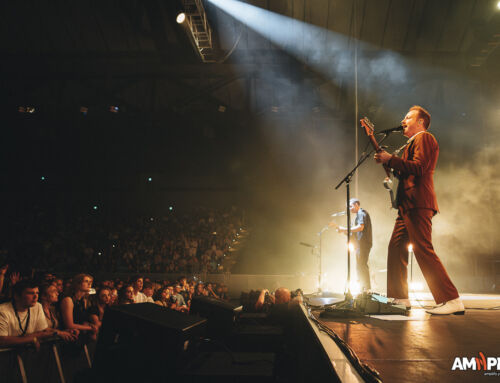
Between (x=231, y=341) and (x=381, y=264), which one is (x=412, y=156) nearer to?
(x=231, y=341)

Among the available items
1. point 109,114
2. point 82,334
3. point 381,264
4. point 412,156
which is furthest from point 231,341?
point 109,114

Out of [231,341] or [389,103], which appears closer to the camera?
[231,341]

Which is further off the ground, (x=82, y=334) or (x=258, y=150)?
(x=258, y=150)

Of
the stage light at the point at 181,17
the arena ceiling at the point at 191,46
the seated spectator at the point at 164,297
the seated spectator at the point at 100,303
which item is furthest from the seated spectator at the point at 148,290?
the arena ceiling at the point at 191,46

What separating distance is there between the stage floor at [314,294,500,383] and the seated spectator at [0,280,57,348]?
2.23 meters

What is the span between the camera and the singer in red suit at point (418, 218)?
83.0 inches

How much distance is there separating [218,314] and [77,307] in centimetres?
188

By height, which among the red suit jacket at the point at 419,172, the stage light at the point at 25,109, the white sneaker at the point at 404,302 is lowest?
the white sneaker at the point at 404,302

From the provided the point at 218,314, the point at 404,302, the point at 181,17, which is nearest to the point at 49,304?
the point at 218,314

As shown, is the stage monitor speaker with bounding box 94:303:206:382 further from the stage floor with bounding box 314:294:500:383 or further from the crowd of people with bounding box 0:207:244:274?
the crowd of people with bounding box 0:207:244:274

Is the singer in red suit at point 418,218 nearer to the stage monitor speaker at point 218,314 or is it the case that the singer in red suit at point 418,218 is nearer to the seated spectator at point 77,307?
the stage monitor speaker at point 218,314

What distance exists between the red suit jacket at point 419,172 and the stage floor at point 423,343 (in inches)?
30.8

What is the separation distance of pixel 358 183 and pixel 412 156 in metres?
7.38

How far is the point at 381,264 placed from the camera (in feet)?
27.0
